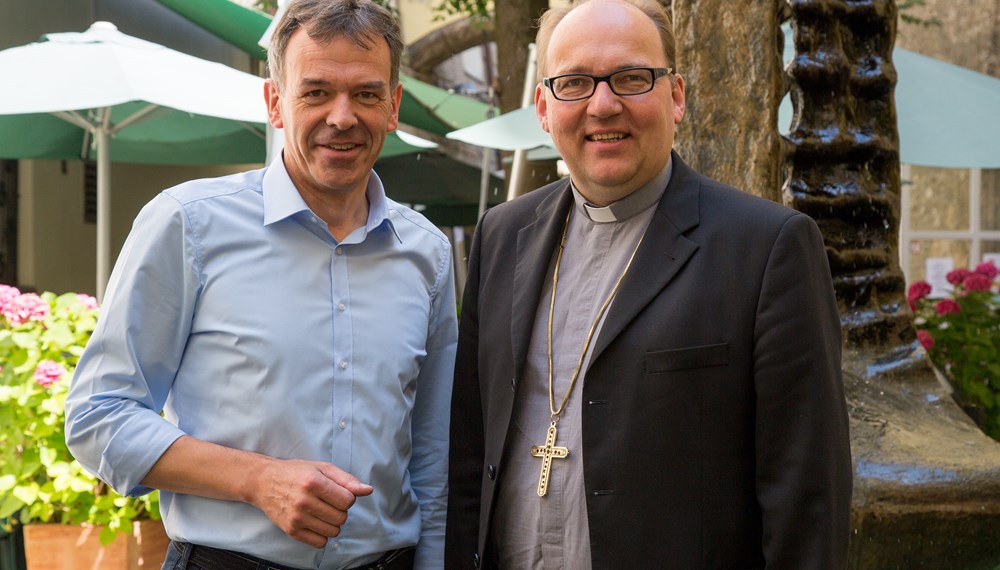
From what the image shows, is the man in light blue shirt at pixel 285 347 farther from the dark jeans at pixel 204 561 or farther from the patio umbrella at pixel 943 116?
the patio umbrella at pixel 943 116

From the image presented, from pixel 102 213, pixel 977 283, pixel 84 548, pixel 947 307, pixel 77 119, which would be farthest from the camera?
pixel 77 119

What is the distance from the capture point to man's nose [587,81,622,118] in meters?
2.10

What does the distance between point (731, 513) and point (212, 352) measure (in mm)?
994

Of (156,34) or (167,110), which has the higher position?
(156,34)

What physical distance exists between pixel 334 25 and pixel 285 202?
36 cm

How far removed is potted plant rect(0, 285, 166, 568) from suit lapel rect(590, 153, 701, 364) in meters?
2.54

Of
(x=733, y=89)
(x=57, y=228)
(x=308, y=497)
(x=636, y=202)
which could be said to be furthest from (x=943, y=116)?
(x=57, y=228)

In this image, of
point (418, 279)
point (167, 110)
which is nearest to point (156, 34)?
point (167, 110)

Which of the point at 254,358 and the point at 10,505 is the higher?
the point at 254,358

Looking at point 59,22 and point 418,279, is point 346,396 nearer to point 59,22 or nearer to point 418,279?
point 418,279

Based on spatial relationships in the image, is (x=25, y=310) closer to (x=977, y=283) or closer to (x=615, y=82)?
(x=615, y=82)

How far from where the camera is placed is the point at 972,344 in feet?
20.0

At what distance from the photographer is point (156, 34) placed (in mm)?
11750

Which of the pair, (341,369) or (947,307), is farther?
(947,307)
